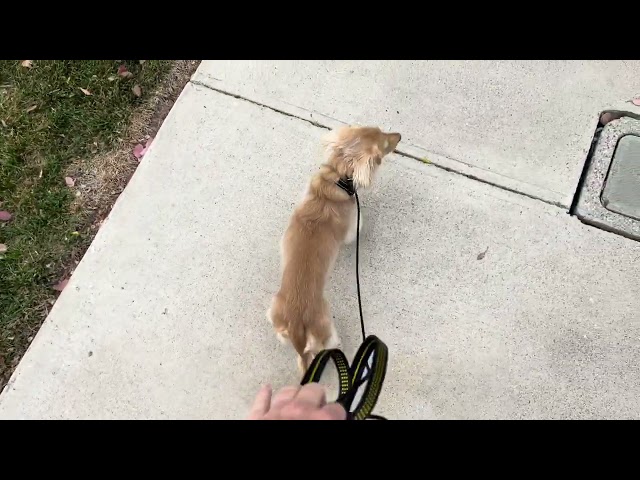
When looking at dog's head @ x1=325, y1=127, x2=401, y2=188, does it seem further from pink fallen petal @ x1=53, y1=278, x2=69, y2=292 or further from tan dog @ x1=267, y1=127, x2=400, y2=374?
pink fallen petal @ x1=53, y1=278, x2=69, y2=292

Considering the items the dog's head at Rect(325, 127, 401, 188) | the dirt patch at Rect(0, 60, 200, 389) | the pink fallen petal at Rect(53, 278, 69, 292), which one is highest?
the dog's head at Rect(325, 127, 401, 188)

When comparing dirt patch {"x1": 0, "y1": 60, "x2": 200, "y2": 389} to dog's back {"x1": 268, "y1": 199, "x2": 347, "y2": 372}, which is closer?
dog's back {"x1": 268, "y1": 199, "x2": 347, "y2": 372}

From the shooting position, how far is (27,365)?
2797 mm

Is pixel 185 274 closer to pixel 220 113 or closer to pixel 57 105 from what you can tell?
pixel 220 113

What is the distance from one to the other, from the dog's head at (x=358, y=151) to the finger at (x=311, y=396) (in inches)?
48.3

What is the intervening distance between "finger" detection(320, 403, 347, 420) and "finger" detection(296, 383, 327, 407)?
0.11 ft

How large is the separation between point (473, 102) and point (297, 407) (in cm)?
249

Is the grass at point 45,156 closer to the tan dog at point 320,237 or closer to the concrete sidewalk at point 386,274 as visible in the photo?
the concrete sidewalk at point 386,274

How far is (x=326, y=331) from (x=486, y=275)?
3.45ft

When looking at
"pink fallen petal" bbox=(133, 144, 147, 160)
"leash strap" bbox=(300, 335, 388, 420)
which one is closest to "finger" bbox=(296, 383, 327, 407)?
"leash strap" bbox=(300, 335, 388, 420)

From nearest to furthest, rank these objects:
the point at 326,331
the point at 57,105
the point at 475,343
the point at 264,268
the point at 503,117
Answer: the point at 326,331 → the point at 475,343 → the point at 264,268 → the point at 503,117 → the point at 57,105

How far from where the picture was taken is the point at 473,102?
3246mm

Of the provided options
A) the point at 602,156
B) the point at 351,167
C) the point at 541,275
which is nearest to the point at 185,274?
the point at 351,167

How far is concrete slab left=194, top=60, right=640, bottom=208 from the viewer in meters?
3.06
